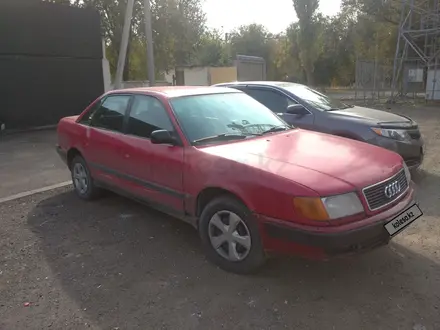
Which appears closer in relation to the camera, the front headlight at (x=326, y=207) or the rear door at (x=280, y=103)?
the front headlight at (x=326, y=207)

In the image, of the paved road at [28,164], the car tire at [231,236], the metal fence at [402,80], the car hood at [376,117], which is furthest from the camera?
the metal fence at [402,80]

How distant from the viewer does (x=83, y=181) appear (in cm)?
555

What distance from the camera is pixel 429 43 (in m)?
21.0

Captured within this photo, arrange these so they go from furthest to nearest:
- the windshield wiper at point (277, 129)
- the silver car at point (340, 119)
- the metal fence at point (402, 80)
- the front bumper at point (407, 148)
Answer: the metal fence at point (402, 80), the silver car at point (340, 119), the front bumper at point (407, 148), the windshield wiper at point (277, 129)

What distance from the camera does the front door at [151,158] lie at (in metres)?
3.86

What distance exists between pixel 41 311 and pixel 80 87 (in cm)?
1226

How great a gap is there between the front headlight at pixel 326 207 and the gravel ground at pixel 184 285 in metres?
0.67

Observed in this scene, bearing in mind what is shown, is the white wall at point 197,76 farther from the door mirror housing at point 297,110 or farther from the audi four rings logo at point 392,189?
the audi four rings logo at point 392,189

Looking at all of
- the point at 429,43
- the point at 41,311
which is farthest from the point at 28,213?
the point at 429,43

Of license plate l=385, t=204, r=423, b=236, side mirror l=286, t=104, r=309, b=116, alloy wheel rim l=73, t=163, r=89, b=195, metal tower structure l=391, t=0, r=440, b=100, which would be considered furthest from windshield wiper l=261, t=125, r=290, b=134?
metal tower structure l=391, t=0, r=440, b=100

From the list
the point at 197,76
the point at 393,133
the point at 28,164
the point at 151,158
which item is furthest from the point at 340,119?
the point at 197,76

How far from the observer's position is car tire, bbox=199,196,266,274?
322 centimetres

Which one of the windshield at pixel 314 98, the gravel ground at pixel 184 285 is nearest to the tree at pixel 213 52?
the windshield at pixel 314 98

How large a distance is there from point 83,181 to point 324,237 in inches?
148
